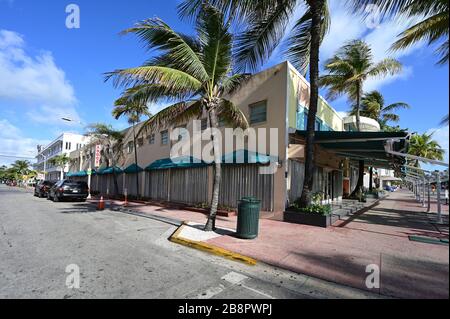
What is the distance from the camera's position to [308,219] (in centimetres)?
1003

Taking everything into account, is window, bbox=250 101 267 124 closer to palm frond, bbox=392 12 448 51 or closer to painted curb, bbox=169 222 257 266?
palm frond, bbox=392 12 448 51

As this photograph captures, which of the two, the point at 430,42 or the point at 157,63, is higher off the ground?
the point at 430,42

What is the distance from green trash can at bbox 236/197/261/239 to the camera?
24.7ft

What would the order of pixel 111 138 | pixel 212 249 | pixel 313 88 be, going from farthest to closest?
1. pixel 111 138
2. pixel 313 88
3. pixel 212 249

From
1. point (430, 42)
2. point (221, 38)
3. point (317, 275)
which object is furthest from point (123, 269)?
point (430, 42)

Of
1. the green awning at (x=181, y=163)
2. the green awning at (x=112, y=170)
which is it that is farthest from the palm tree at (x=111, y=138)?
the green awning at (x=181, y=163)

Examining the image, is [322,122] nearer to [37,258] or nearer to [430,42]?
[430,42]

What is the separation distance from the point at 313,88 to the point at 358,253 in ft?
20.1

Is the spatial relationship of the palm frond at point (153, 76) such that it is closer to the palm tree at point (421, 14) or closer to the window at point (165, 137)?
the palm tree at point (421, 14)

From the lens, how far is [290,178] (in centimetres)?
1171

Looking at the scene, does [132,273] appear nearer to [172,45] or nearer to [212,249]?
[212,249]

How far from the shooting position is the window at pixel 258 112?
1259 cm

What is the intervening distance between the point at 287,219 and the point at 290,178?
191 centimetres

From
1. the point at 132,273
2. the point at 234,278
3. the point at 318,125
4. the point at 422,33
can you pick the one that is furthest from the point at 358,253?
the point at 318,125
